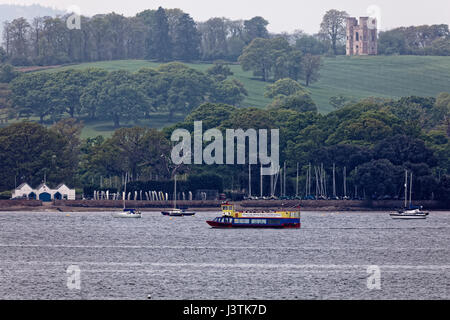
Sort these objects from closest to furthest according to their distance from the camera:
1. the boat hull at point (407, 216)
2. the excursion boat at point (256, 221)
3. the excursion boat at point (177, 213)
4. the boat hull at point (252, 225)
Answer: the boat hull at point (252, 225) < the excursion boat at point (256, 221) < the boat hull at point (407, 216) < the excursion boat at point (177, 213)

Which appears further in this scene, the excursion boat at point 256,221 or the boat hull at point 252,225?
the excursion boat at point 256,221

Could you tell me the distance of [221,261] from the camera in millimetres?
103625

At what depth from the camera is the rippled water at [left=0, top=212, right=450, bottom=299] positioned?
271 feet

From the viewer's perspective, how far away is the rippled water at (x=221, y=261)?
271 feet

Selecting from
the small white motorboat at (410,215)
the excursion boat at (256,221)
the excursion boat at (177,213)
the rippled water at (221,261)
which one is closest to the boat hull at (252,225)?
the excursion boat at (256,221)

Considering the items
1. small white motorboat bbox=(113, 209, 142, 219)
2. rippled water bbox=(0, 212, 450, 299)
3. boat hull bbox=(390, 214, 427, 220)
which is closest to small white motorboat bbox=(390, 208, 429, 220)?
boat hull bbox=(390, 214, 427, 220)

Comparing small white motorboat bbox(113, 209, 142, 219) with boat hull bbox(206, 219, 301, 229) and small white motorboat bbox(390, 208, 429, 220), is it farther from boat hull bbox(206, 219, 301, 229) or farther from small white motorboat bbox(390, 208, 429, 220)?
small white motorboat bbox(390, 208, 429, 220)

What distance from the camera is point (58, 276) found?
9069 cm

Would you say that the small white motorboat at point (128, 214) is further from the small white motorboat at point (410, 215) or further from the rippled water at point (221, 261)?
the small white motorboat at point (410, 215)

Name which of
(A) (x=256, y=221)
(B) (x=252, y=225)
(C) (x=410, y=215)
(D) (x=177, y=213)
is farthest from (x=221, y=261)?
(C) (x=410, y=215)

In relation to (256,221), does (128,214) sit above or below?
below

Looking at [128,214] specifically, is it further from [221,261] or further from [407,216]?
[221,261]

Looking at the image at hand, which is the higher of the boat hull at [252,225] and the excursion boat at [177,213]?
the boat hull at [252,225]

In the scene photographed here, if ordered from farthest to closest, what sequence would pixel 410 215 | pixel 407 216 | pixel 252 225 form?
pixel 410 215
pixel 407 216
pixel 252 225
